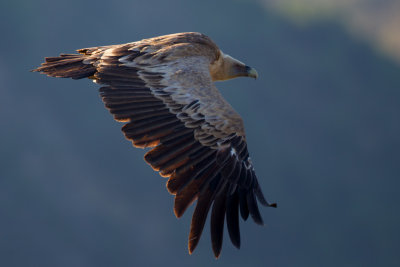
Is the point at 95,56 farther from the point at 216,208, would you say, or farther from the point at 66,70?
the point at 216,208

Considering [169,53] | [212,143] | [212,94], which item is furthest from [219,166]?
[169,53]

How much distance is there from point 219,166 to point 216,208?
1.58 feet

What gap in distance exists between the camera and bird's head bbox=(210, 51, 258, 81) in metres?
10.0

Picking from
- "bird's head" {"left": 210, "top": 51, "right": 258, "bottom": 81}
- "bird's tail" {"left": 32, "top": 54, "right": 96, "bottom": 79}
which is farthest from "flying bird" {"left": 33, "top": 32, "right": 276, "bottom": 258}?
"bird's head" {"left": 210, "top": 51, "right": 258, "bottom": 81}

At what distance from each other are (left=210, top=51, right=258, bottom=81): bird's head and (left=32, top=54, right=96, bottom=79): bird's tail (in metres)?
1.93

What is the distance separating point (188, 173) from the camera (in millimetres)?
7328

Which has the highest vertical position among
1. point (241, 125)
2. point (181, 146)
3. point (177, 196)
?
point (241, 125)

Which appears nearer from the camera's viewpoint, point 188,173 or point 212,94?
point 188,173

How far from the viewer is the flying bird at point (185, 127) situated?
23.8ft

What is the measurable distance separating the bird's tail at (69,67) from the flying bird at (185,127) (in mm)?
16

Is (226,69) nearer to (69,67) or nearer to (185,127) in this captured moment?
(69,67)

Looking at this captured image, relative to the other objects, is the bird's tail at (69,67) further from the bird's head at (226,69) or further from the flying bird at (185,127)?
the bird's head at (226,69)

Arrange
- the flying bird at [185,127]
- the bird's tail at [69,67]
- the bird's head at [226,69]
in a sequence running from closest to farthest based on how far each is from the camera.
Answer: the flying bird at [185,127], the bird's tail at [69,67], the bird's head at [226,69]

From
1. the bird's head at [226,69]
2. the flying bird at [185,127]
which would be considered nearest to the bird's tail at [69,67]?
the flying bird at [185,127]
